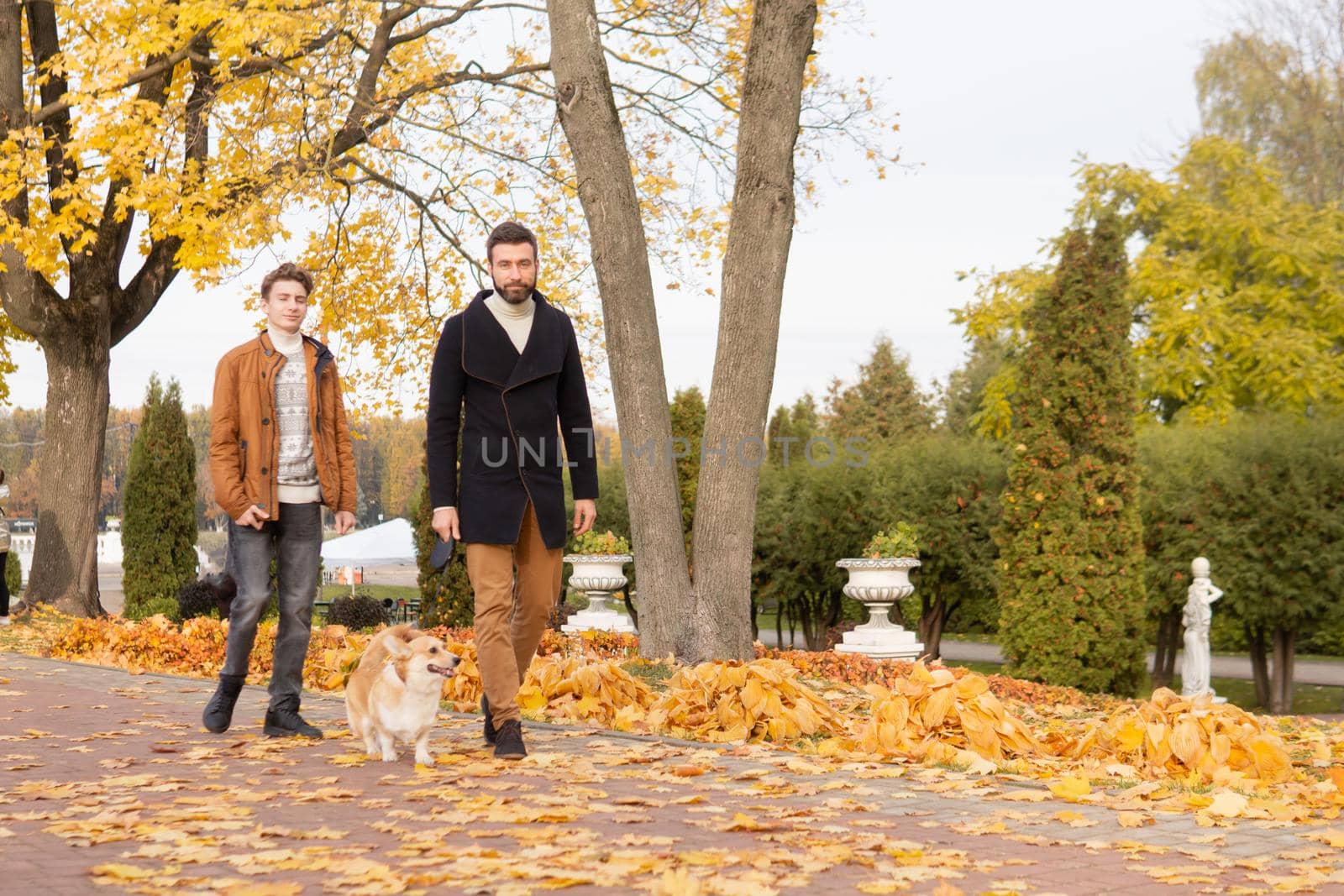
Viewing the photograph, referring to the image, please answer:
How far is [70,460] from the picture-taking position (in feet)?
52.9

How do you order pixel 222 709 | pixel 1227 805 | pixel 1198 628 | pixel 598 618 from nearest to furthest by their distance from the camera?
pixel 1227 805 → pixel 222 709 → pixel 1198 628 → pixel 598 618

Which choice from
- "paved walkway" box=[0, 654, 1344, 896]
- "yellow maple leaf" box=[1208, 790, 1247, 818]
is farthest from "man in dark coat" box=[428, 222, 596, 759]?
"yellow maple leaf" box=[1208, 790, 1247, 818]

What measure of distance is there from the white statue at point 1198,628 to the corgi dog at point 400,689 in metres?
9.44

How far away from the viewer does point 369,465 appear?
285 ft

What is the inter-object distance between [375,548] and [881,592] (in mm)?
16319

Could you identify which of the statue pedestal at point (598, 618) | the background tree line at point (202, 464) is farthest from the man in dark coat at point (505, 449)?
the background tree line at point (202, 464)

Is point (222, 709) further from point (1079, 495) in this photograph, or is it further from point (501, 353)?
point (1079, 495)

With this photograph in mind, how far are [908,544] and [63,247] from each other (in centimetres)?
1076

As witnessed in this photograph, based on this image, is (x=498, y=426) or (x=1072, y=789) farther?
(x=498, y=426)

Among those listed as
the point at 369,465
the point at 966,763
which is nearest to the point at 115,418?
the point at 369,465

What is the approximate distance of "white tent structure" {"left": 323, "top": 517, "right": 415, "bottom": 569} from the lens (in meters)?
27.0

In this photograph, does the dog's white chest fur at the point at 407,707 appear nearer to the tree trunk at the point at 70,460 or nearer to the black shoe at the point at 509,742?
the black shoe at the point at 509,742

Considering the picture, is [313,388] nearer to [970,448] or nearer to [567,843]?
[567,843]

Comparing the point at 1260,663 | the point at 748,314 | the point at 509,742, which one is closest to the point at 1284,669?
the point at 1260,663
